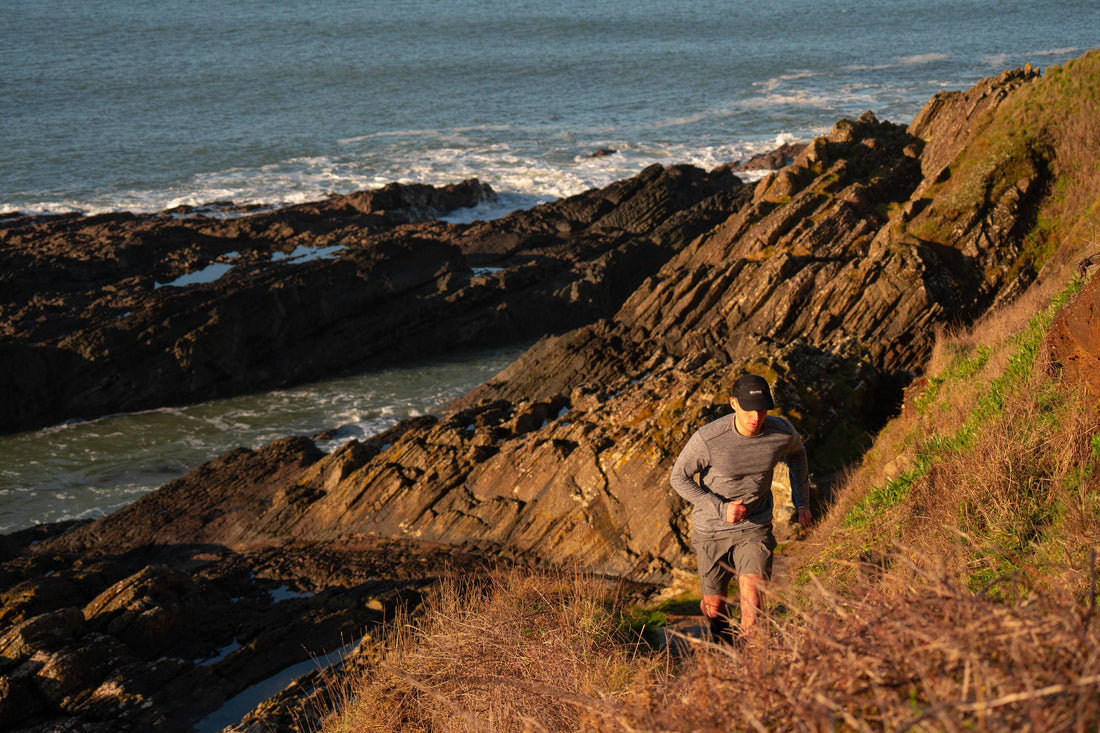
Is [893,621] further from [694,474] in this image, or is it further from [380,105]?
[380,105]

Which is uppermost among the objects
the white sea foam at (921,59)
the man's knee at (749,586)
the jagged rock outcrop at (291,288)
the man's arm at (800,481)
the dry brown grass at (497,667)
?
the white sea foam at (921,59)

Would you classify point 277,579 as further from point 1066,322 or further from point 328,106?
point 328,106

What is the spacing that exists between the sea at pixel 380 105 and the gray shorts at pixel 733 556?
15641 millimetres

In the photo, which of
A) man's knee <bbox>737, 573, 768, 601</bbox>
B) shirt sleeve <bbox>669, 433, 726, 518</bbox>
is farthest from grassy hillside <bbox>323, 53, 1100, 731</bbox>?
shirt sleeve <bbox>669, 433, 726, 518</bbox>

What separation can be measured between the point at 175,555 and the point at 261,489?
6.98ft

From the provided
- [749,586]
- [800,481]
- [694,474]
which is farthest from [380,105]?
[749,586]

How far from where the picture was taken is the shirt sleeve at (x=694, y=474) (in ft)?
18.4

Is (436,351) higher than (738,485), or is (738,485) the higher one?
(738,485)

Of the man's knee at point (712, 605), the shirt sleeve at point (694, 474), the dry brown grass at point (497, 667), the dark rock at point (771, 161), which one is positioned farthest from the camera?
the dark rock at point (771, 161)

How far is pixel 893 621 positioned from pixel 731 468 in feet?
8.84

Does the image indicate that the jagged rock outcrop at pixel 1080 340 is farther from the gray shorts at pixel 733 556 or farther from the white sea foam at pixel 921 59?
the white sea foam at pixel 921 59

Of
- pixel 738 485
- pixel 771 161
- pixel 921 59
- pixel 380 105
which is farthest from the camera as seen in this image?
pixel 921 59

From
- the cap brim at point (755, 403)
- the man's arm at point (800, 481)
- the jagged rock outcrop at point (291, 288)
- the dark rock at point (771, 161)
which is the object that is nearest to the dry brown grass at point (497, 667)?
the man's arm at point (800, 481)

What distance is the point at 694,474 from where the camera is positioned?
18.7 feet
